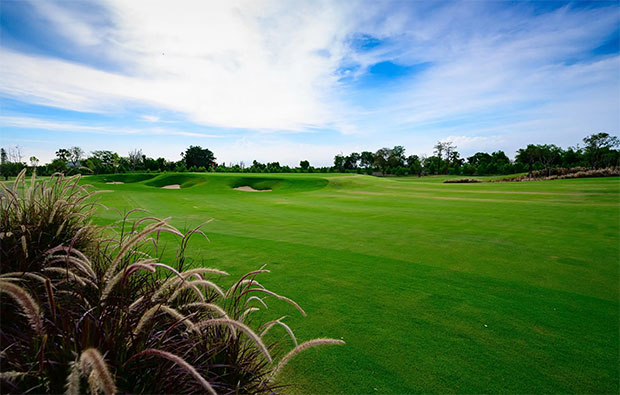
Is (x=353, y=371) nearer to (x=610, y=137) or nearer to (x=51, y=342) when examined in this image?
(x=51, y=342)

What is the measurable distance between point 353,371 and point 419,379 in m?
0.63

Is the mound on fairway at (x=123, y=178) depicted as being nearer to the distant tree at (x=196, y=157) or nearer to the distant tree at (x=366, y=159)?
the distant tree at (x=196, y=157)

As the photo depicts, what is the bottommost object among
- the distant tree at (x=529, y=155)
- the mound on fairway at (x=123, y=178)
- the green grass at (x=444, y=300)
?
the green grass at (x=444, y=300)

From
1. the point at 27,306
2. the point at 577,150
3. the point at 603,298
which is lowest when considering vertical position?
the point at 603,298

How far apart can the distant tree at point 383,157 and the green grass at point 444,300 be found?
284 feet

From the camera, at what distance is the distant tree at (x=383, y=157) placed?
95.2 m

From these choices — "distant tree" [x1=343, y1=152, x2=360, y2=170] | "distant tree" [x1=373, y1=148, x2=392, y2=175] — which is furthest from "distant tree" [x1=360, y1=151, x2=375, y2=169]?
"distant tree" [x1=373, y1=148, x2=392, y2=175]

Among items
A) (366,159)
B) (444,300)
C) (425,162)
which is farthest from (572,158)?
(444,300)

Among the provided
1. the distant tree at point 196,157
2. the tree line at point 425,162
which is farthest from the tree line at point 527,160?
the distant tree at point 196,157

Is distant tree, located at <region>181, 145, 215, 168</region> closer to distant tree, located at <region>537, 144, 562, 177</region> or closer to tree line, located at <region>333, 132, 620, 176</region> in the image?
tree line, located at <region>333, 132, 620, 176</region>

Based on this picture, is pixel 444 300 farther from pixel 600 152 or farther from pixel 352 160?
pixel 352 160

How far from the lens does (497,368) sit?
10.1 ft

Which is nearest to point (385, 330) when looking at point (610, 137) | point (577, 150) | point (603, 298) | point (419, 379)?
point (419, 379)

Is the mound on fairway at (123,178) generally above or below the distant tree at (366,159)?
below
